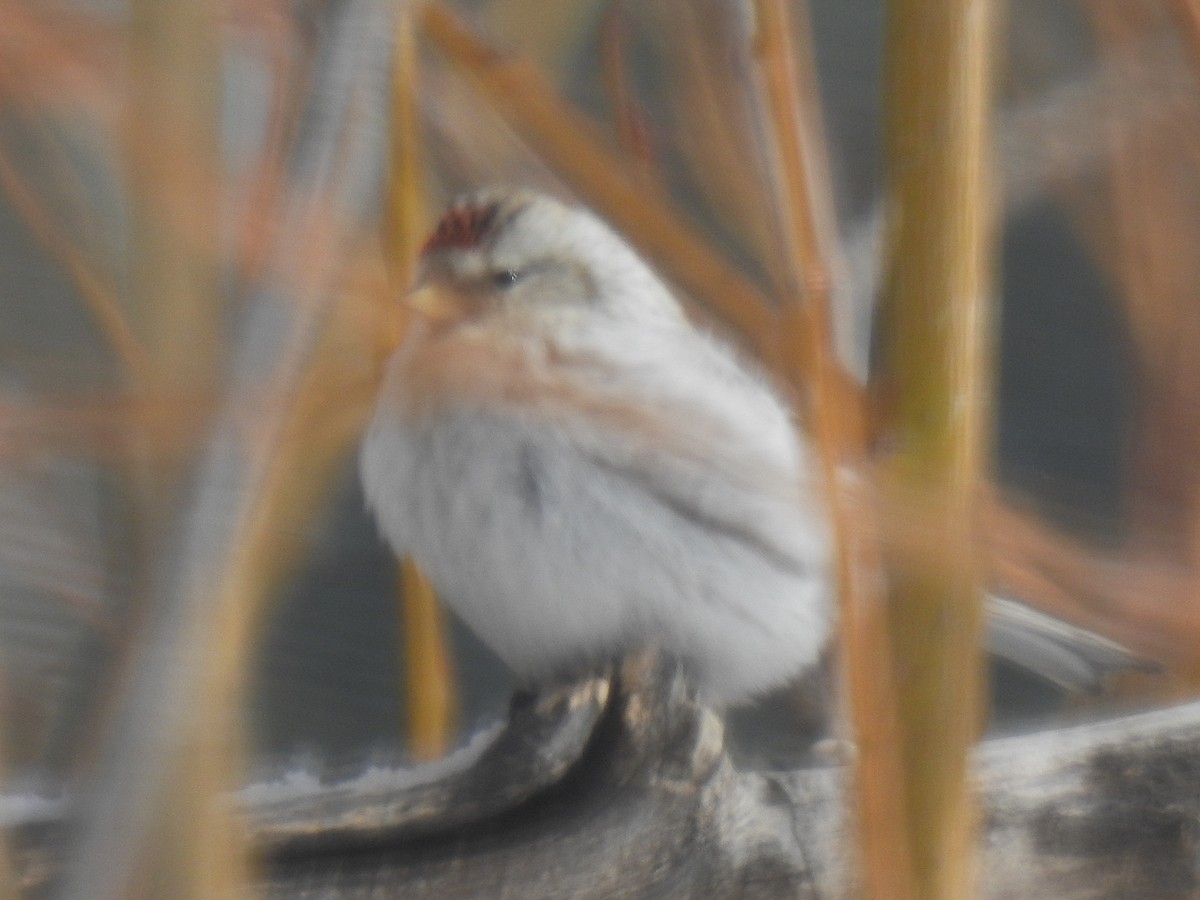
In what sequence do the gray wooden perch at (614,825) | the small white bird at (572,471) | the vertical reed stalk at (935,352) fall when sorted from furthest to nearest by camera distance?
the small white bird at (572,471) < the gray wooden perch at (614,825) < the vertical reed stalk at (935,352)

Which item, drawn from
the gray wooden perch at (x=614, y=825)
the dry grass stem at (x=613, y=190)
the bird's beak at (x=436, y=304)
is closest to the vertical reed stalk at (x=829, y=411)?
the dry grass stem at (x=613, y=190)

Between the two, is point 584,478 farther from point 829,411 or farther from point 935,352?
point 829,411

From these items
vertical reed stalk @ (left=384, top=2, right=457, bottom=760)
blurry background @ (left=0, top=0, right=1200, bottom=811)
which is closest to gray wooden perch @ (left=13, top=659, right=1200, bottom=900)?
blurry background @ (left=0, top=0, right=1200, bottom=811)

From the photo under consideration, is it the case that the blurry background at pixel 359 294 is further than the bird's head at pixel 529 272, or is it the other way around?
the bird's head at pixel 529 272

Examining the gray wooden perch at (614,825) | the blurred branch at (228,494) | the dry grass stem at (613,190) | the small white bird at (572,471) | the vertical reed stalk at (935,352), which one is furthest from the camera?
the small white bird at (572,471)

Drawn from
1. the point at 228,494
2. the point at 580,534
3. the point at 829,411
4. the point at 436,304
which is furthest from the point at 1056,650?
the point at 228,494

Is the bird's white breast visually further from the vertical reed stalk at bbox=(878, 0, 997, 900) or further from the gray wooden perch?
the vertical reed stalk at bbox=(878, 0, 997, 900)

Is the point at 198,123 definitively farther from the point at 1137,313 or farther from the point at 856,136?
the point at 856,136

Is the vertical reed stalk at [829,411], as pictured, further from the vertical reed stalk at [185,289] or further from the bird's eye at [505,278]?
the bird's eye at [505,278]

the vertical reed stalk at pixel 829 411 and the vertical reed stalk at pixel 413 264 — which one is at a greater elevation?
the vertical reed stalk at pixel 829 411
